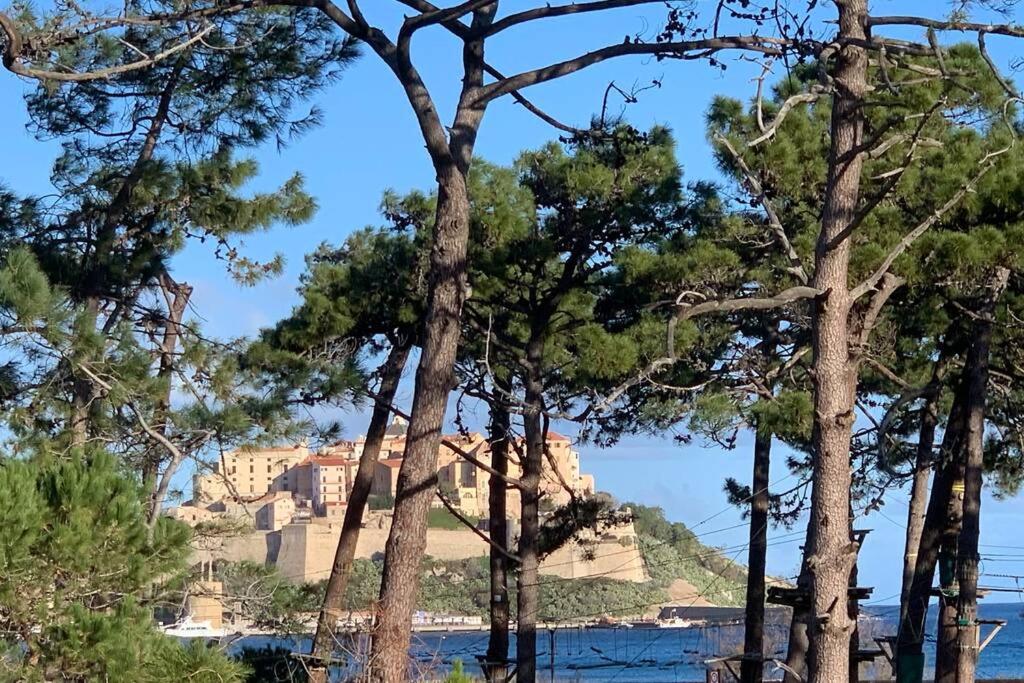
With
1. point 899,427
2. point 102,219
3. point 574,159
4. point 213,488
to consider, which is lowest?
point 213,488

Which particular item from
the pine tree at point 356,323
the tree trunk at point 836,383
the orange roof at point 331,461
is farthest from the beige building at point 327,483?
the tree trunk at point 836,383

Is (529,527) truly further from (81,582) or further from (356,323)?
(81,582)

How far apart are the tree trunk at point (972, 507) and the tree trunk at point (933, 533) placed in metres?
1.09

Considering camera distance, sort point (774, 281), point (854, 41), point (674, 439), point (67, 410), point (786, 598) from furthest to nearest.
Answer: point (674, 439), point (774, 281), point (67, 410), point (786, 598), point (854, 41)

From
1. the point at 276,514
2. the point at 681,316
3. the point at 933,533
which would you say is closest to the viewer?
the point at 681,316

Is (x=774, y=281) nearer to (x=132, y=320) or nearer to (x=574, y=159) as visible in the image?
(x=574, y=159)

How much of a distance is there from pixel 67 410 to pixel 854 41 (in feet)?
22.8

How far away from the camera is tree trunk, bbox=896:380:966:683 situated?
12305 mm

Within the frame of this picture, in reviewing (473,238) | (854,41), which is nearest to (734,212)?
(473,238)

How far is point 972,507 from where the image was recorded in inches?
431

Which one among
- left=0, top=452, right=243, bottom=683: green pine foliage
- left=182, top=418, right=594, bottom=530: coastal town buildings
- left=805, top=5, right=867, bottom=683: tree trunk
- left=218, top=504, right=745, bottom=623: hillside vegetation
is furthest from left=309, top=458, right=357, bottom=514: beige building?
left=805, top=5, right=867, bottom=683: tree trunk

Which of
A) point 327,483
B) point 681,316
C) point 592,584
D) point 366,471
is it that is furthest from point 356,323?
point 327,483

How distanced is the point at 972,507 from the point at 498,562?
21.1 ft

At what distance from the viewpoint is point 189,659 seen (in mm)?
5992
